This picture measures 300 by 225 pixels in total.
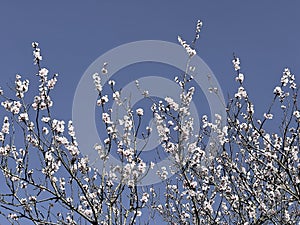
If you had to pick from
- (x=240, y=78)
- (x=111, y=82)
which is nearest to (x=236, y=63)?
(x=240, y=78)

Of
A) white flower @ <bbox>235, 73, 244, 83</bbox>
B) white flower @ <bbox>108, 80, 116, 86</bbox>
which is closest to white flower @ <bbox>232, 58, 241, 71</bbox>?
white flower @ <bbox>235, 73, 244, 83</bbox>

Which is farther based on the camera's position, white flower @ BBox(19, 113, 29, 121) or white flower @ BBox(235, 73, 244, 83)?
white flower @ BBox(235, 73, 244, 83)

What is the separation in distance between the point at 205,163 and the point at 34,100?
10.9ft

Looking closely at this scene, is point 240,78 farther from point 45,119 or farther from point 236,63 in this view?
point 45,119

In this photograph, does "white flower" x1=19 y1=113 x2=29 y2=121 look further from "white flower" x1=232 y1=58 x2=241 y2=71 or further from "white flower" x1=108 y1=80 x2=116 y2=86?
"white flower" x1=232 y1=58 x2=241 y2=71

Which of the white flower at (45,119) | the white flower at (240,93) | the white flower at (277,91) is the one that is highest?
the white flower at (240,93)

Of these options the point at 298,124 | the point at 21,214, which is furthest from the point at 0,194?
the point at 298,124

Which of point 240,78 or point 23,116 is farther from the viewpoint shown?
point 240,78

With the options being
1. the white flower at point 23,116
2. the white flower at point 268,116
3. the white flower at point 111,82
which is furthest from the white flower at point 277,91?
the white flower at point 23,116

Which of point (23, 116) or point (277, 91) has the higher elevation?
point (277, 91)

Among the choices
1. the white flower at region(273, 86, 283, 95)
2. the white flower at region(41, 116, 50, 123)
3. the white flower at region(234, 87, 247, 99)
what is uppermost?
the white flower at region(234, 87, 247, 99)

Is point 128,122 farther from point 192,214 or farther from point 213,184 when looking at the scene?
point 192,214

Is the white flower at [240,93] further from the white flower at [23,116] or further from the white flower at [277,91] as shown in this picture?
the white flower at [23,116]

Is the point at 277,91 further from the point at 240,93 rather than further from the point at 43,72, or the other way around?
the point at 43,72
